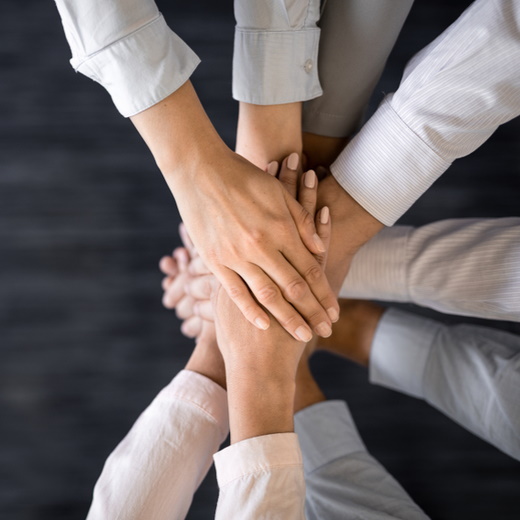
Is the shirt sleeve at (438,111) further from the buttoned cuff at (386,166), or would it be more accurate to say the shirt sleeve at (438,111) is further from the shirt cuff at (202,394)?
the shirt cuff at (202,394)

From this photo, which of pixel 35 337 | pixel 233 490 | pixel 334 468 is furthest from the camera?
pixel 35 337

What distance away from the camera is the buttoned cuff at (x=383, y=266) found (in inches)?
37.9

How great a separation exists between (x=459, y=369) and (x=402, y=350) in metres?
0.11

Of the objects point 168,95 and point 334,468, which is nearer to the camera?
point 168,95

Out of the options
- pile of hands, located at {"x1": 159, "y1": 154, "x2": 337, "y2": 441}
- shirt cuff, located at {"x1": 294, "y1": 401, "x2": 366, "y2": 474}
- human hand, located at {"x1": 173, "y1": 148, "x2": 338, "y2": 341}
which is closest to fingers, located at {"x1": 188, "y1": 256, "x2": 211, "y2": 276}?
pile of hands, located at {"x1": 159, "y1": 154, "x2": 337, "y2": 441}

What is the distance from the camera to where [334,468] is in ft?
2.96

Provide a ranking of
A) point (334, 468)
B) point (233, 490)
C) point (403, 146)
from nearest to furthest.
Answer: point (233, 490) → point (403, 146) → point (334, 468)

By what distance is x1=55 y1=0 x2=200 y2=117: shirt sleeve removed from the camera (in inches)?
26.2

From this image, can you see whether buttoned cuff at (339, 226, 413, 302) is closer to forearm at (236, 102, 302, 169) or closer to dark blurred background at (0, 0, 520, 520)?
forearm at (236, 102, 302, 169)

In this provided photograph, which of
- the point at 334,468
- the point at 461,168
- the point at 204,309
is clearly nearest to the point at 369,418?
the point at 334,468

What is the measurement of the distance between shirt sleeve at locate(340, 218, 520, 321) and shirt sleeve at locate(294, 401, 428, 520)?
227 mm

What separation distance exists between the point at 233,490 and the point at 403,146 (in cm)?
50

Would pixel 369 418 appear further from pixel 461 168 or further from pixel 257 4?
pixel 257 4

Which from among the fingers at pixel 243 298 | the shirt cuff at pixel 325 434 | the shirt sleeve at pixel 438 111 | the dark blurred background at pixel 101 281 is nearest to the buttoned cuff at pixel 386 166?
the shirt sleeve at pixel 438 111
